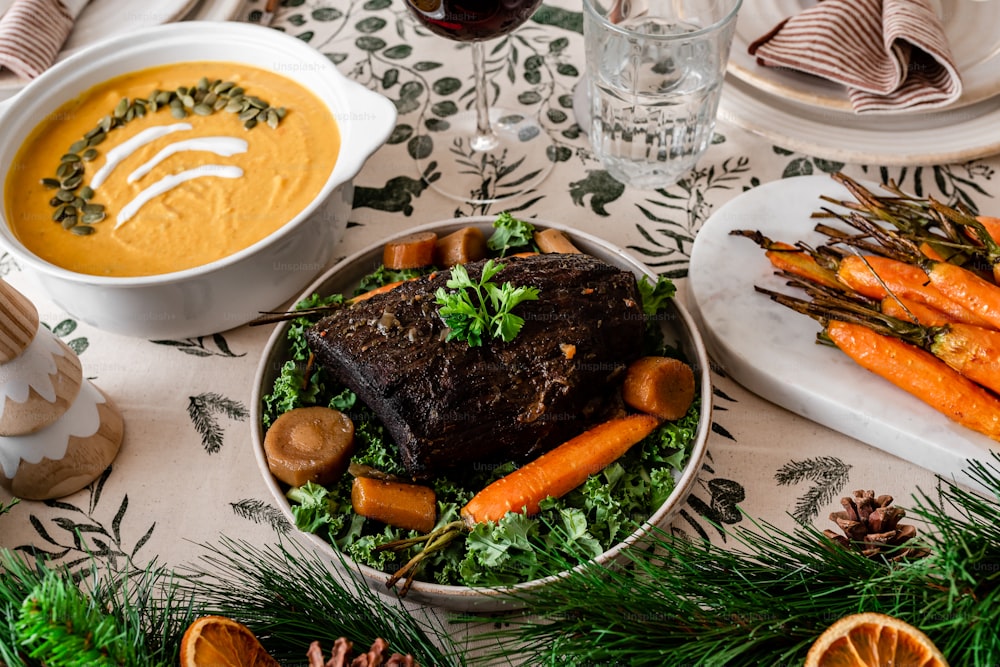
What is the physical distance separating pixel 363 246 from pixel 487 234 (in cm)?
34

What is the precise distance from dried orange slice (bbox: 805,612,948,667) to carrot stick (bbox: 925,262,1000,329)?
870 mm

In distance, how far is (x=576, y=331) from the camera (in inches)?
65.2

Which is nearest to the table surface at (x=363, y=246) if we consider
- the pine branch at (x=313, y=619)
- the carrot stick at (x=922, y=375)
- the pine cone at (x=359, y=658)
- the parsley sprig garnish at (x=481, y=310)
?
the carrot stick at (x=922, y=375)

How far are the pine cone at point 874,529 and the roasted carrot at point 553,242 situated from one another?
82cm

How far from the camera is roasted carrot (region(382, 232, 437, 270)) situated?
1.91 meters

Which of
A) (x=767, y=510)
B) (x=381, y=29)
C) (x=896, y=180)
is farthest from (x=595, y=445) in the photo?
(x=381, y=29)

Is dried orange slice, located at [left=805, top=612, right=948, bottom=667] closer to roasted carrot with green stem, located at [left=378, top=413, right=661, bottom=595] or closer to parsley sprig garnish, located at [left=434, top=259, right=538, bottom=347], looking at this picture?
roasted carrot with green stem, located at [left=378, top=413, right=661, bottom=595]

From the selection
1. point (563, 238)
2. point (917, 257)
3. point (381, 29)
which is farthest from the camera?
point (381, 29)

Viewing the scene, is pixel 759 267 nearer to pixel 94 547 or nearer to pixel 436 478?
pixel 436 478

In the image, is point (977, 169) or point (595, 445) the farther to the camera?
point (977, 169)

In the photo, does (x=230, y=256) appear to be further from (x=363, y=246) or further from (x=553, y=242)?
(x=553, y=242)

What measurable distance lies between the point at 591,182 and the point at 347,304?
2.54ft

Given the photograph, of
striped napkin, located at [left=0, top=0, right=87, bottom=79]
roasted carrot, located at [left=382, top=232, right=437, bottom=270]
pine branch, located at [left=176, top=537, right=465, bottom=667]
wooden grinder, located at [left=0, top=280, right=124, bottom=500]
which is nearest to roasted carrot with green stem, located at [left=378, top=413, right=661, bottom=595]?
pine branch, located at [left=176, top=537, right=465, bottom=667]

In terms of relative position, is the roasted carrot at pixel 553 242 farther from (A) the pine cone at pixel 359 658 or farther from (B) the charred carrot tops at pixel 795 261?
(A) the pine cone at pixel 359 658
